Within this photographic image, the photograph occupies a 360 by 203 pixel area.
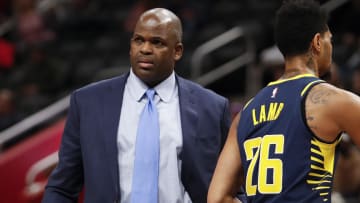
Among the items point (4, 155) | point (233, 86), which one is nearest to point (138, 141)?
point (4, 155)

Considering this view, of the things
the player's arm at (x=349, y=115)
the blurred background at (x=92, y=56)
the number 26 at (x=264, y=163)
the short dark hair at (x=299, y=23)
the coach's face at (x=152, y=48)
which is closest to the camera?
the player's arm at (x=349, y=115)

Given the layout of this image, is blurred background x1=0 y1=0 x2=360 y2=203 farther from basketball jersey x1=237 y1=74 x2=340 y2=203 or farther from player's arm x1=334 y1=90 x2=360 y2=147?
player's arm x1=334 y1=90 x2=360 y2=147

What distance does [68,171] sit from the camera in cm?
436

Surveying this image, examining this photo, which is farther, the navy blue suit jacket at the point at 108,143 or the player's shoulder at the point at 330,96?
the navy blue suit jacket at the point at 108,143

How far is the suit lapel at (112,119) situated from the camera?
168 inches

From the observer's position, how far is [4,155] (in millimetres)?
8586

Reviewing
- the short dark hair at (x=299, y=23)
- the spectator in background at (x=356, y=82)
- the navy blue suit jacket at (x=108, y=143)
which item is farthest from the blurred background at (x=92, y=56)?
the short dark hair at (x=299, y=23)

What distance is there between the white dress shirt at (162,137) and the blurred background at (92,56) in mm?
2952

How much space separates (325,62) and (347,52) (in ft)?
17.9

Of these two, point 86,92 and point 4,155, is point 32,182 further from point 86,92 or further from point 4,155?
point 86,92

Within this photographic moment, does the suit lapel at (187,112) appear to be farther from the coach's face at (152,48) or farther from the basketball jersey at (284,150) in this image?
the basketball jersey at (284,150)

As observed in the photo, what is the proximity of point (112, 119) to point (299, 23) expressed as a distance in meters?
1.06

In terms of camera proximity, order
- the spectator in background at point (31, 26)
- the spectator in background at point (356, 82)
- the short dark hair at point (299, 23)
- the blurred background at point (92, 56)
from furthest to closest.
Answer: the spectator in background at point (31, 26) → the blurred background at point (92, 56) → the spectator in background at point (356, 82) → the short dark hair at point (299, 23)

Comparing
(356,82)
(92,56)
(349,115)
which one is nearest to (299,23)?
(349,115)
